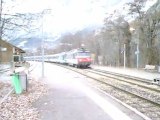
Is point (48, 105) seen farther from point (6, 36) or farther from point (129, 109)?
point (6, 36)

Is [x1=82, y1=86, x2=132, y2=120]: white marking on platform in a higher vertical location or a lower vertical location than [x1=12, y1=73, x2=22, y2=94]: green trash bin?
lower

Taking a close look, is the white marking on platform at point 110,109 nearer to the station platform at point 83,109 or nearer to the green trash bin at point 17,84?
the station platform at point 83,109


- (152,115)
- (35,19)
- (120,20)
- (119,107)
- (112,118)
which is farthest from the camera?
(120,20)

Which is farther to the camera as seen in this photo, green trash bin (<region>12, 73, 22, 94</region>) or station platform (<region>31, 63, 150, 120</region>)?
green trash bin (<region>12, 73, 22, 94</region>)

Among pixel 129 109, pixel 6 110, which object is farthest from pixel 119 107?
pixel 6 110

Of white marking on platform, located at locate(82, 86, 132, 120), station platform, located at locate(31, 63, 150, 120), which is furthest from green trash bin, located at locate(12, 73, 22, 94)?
white marking on platform, located at locate(82, 86, 132, 120)

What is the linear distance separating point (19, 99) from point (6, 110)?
3.28 metres

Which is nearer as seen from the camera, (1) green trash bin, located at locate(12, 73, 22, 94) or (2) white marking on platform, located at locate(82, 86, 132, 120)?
(2) white marking on platform, located at locate(82, 86, 132, 120)

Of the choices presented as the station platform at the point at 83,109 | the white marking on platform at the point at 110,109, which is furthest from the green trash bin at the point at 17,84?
the white marking on platform at the point at 110,109

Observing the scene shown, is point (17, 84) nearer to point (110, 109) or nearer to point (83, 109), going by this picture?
point (83, 109)

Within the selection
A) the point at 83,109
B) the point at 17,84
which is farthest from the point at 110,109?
the point at 17,84

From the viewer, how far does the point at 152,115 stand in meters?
12.6

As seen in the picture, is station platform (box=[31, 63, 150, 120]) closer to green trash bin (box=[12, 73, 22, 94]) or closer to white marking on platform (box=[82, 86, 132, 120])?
white marking on platform (box=[82, 86, 132, 120])

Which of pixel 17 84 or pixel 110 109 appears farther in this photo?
pixel 17 84
